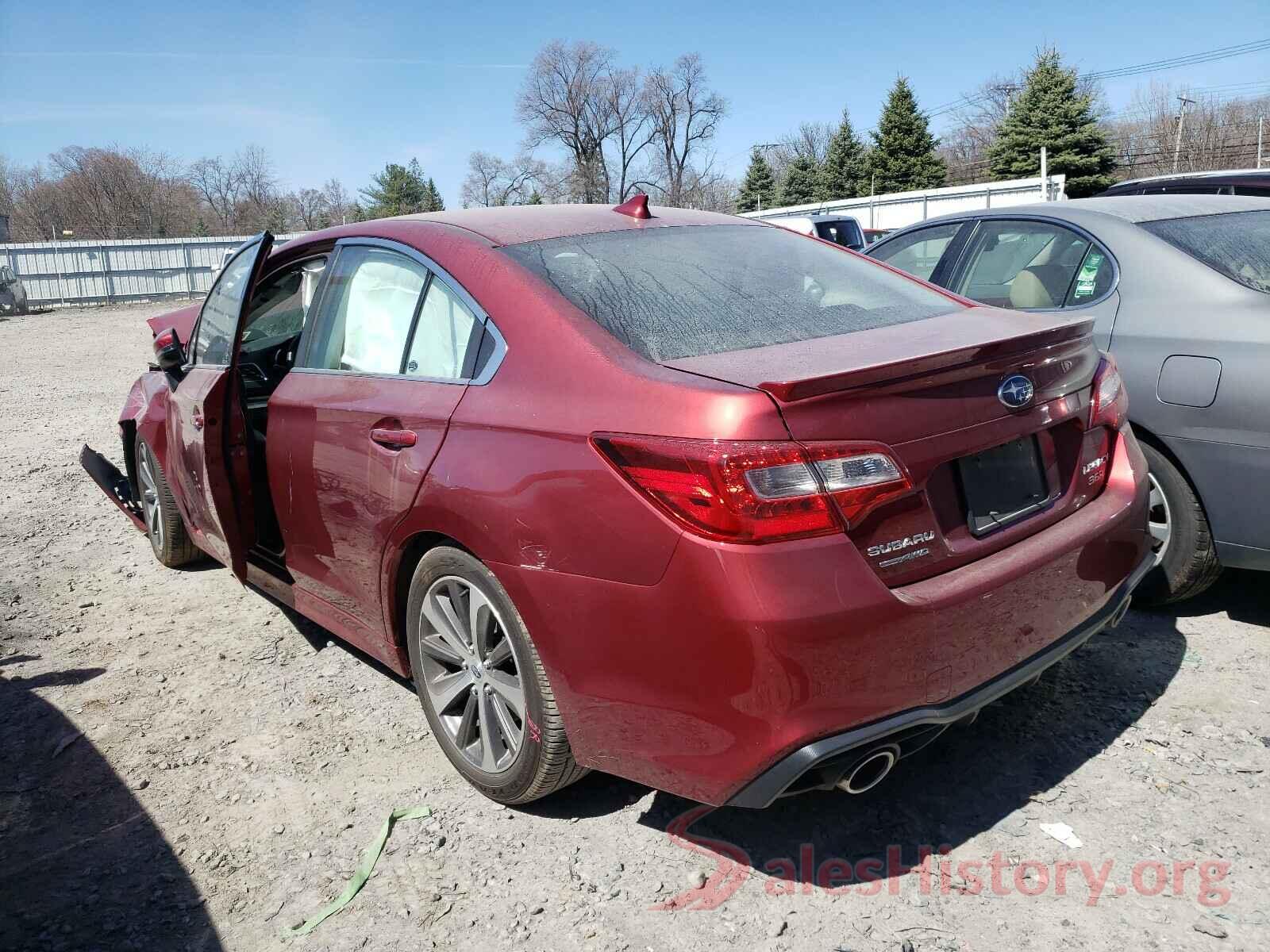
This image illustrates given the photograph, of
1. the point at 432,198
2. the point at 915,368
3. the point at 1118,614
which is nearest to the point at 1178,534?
the point at 1118,614

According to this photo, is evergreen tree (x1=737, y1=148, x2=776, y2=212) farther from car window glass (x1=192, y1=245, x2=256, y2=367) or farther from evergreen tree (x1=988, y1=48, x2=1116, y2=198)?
car window glass (x1=192, y1=245, x2=256, y2=367)

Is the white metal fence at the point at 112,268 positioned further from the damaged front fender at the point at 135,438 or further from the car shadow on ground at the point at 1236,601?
the car shadow on ground at the point at 1236,601

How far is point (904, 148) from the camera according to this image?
49812mm

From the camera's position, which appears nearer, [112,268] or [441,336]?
[441,336]

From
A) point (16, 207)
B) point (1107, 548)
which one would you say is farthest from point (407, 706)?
point (16, 207)

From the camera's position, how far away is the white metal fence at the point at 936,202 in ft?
82.8

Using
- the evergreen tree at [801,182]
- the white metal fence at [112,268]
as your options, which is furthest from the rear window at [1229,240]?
the evergreen tree at [801,182]

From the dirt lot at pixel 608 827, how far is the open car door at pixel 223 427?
573 millimetres

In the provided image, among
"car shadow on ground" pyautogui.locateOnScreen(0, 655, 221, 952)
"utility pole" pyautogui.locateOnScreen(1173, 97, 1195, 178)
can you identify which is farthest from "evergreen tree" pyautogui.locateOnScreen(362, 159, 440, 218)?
"car shadow on ground" pyautogui.locateOnScreen(0, 655, 221, 952)

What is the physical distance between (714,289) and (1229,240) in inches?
98.0

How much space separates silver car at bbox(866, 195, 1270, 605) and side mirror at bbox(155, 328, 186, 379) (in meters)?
3.62

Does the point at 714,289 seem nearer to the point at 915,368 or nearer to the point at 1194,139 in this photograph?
the point at 915,368

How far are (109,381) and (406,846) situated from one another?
1234cm

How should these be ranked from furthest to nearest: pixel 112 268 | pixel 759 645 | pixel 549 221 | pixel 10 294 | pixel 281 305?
pixel 112 268 < pixel 10 294 < pixel 281 305 < pixel 549 221 < pixel 759 645
